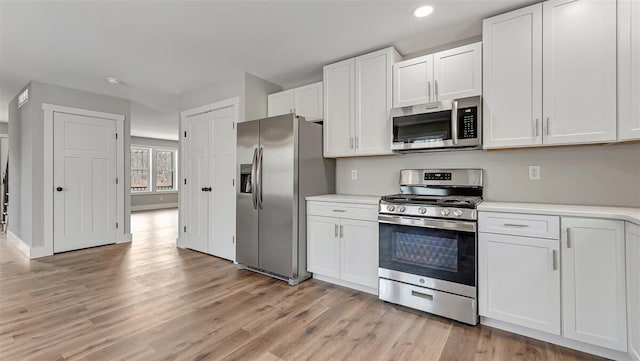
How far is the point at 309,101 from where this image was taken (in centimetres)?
355

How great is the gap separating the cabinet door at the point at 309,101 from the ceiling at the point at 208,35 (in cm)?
27

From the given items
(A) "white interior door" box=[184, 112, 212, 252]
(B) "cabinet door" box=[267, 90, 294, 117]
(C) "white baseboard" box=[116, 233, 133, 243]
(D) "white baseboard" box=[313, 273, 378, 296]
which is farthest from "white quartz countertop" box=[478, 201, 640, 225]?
(C) "white baseboard" box=[116, 233, 133, 243]

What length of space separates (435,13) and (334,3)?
84cm

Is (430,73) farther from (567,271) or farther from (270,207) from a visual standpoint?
(270,207)

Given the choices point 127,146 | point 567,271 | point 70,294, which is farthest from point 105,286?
point 567,271

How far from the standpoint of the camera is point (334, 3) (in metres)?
2.29

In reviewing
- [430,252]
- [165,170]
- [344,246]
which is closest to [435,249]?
[430,252]

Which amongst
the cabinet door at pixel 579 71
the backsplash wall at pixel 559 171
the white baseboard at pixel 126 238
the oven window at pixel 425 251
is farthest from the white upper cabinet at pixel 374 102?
the white baseboard at pixel 126 238

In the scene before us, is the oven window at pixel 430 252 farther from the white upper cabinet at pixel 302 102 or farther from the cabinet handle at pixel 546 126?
the white upper cabinet at pixel 302 102

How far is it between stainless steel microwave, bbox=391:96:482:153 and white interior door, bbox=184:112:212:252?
272 centimetres

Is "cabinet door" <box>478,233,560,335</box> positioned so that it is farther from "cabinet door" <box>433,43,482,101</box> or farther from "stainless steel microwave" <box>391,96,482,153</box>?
"cabinet door" <box>433,43,482,101</box>

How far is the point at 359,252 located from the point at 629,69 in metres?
2.34

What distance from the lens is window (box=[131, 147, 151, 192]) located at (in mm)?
9336

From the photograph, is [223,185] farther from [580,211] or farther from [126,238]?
[580,211]
